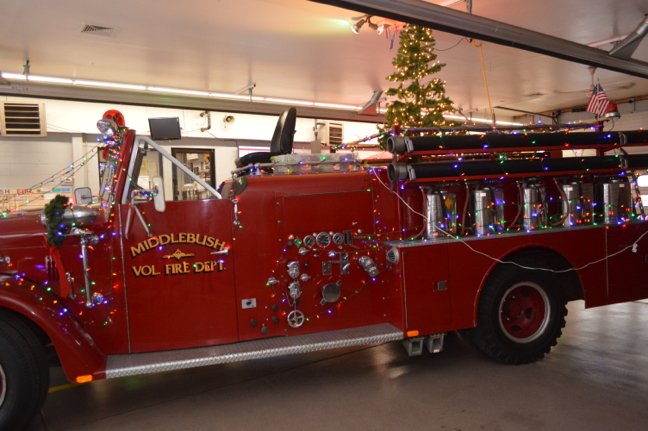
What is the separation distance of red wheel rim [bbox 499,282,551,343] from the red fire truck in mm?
18

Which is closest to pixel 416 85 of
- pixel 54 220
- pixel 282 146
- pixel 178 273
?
pixel 282 146

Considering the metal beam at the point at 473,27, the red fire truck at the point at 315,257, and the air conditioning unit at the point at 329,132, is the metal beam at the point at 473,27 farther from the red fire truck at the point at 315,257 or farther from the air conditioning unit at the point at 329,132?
the air conditioning unit at the point at 329,132

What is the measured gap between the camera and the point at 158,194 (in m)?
3.78

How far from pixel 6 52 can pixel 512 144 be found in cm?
854

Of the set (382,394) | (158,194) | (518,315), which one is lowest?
(382,394)

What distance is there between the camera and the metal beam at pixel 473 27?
18.2 ft

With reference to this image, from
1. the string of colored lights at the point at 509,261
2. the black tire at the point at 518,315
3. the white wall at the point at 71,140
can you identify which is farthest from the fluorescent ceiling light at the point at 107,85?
the black tire at the point at 518,315

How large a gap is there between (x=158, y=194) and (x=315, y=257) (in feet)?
4.61

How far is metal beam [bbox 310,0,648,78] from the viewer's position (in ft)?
18.2

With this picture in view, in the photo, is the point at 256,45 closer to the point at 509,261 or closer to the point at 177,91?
the point at 177,91

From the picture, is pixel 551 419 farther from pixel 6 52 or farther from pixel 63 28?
pixel 6 52

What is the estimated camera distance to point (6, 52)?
871 cm

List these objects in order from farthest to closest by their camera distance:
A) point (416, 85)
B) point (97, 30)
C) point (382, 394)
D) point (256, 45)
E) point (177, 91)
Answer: point (177, 91) < point (256, 45) < point (97, 30) < point (416, 85) < point (382, 394)

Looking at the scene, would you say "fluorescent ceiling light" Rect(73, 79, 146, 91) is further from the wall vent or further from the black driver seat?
the black driver seat
